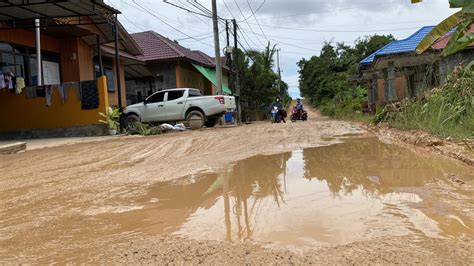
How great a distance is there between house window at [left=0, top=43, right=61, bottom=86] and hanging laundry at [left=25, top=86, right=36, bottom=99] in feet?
2.13

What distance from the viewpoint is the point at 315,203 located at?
4.36 metres

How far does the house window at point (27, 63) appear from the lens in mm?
14688

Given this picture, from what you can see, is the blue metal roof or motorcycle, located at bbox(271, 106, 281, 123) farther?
motorcycle, located at bbox(271, 106, 281, 123)

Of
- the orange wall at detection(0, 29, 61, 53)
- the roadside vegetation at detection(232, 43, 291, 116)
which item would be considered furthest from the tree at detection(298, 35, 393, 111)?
the orange wall at detection(0, 29, 61, 53)

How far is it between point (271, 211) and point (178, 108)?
13505mm

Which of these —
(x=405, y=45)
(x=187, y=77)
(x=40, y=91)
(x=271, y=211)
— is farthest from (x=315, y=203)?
(x=187, y=77)

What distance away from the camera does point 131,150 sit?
9.51 meters

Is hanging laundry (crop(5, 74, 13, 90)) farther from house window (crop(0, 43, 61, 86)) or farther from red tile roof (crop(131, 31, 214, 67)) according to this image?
red tile roof (crop(131, 31, 214, 67))

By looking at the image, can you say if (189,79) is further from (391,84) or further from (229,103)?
(391,84)

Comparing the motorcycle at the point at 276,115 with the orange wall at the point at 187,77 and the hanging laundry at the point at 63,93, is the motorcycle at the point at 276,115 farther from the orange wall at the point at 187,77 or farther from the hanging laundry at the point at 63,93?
the hanging laundry at the point at 63,93

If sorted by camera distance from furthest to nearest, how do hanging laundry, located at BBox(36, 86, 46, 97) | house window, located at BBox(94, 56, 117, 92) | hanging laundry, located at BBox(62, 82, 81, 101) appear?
1. house window, located at BBox(94, 56, 117, 92)
2. hanging laundry, located at BBox(36, 86, 46, 97)
3. hanging laundry, located at BBox(62, 82, 81, 101)

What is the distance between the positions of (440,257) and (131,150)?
7.59 meters

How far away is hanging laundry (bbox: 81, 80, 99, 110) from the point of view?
48.9 feet

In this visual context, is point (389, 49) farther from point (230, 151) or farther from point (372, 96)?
point (230, 151)
